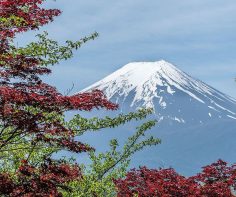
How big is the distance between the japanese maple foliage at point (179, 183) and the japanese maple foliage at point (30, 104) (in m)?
7.72

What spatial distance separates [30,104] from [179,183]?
34.3 ft

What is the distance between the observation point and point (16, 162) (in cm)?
1614

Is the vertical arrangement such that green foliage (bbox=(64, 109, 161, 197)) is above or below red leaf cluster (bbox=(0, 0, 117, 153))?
above

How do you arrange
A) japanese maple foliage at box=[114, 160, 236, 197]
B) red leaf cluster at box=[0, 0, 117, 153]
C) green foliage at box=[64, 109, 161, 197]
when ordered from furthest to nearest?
green foliage at box=[64, 109, 161, 197] → japanese maple foliage at box=[114, 160, 236, 197] → red leaf cluster at box=[0, 0, 117, 153]

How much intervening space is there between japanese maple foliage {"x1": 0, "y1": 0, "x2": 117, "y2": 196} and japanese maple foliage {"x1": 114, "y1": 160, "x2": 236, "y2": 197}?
772 centimetres

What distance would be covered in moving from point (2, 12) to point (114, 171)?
14582 millimetres

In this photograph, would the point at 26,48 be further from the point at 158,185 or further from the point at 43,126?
the point at 158,185

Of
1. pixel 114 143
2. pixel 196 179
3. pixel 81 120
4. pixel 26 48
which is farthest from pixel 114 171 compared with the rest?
pixel 26 48

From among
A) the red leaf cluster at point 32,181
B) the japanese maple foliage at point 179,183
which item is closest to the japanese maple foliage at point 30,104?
the red leaf cluster at point 32,181

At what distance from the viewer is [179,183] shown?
18.9m

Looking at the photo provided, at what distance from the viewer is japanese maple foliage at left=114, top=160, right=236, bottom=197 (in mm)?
18797

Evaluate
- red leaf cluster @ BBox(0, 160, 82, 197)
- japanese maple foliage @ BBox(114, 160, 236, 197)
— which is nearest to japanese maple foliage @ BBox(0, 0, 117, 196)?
red leaf cluster @ BBox(0, 160, 82, 197)

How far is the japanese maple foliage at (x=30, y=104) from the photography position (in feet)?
33.4

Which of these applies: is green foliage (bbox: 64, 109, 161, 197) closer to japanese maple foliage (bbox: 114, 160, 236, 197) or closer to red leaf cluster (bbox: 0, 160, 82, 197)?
japanese maple foliage (bbox: 114, 160, 236, 197)
